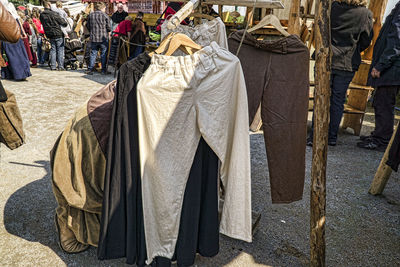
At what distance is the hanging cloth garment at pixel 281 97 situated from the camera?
5.92 ft

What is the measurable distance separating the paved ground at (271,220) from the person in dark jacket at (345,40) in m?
0.77

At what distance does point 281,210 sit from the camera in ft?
8.33

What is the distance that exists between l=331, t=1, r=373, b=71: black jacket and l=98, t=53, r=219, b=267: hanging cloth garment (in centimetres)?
295

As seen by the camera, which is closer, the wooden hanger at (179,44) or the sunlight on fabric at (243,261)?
the wooden hanger at (179,44)

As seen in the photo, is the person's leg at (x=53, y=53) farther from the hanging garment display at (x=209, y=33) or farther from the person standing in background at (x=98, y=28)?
the hanging garment display at (x=209, y=33)

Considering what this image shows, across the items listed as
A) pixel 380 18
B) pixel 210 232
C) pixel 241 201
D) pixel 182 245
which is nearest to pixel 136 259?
pixel 182 245

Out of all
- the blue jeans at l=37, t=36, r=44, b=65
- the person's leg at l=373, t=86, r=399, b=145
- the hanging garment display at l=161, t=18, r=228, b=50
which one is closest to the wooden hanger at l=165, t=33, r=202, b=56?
the hanging garment display at l=161, t=18, r=228, b=50

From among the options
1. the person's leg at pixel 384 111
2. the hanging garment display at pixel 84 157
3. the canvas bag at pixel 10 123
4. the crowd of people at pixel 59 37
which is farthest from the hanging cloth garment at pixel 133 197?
the crowd of people at pixel 59 37

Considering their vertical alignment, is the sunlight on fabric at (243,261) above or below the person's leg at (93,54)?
below

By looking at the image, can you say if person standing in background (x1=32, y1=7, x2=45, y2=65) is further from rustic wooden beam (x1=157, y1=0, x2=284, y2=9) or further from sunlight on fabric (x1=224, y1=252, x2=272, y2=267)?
sunlight on fabric (x1=224, y1=252, x2=272, y2=267)

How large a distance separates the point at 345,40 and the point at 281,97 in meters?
2.45

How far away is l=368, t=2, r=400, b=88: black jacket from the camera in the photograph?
3.47 metres

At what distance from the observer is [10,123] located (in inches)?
91.0

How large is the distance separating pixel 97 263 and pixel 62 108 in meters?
3.82
